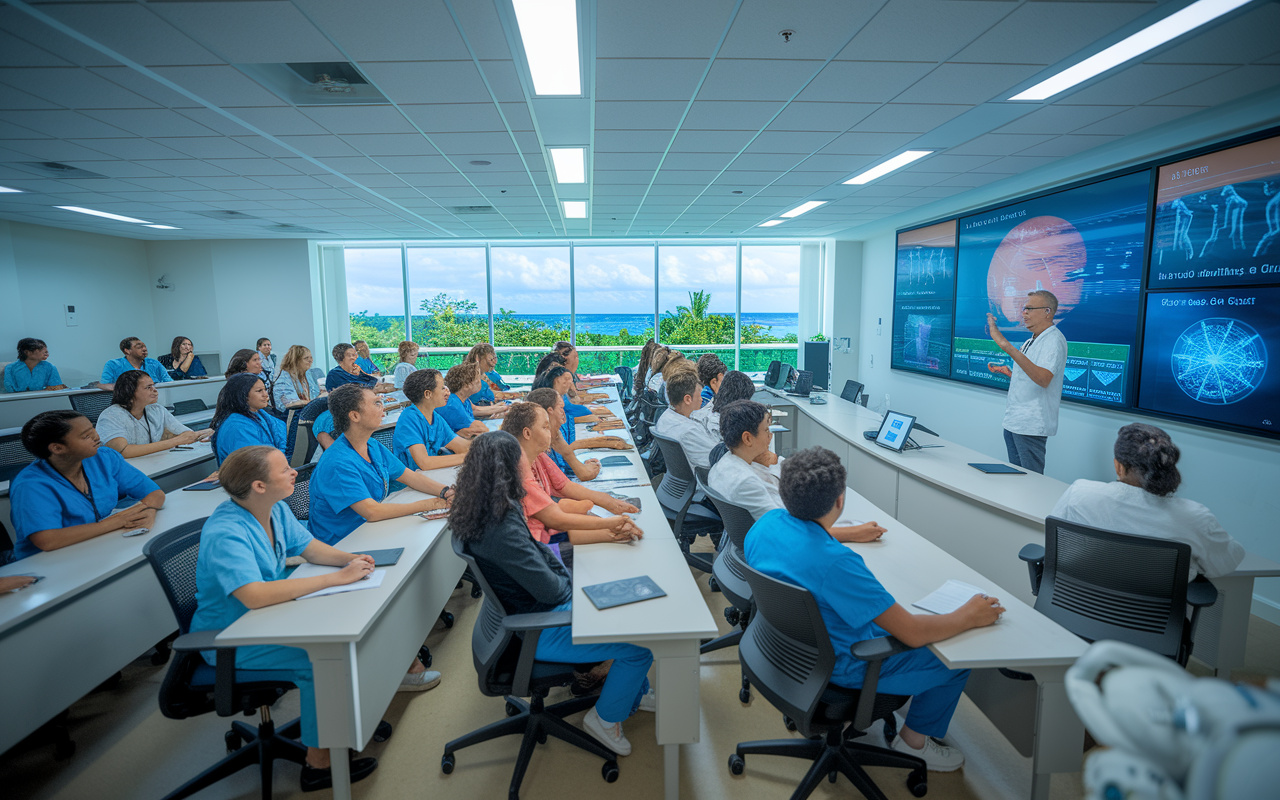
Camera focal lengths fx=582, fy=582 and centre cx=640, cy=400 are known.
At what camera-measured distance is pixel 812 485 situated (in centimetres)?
181

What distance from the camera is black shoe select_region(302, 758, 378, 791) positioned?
84.9 inches

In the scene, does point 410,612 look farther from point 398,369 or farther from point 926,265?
point 926,265

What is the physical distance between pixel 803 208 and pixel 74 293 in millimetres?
10546

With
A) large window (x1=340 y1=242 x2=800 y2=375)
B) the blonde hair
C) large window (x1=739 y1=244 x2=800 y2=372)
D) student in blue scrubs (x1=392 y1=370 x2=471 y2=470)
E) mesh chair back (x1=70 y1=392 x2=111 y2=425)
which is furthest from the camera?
large window (x1=739 y1=244 x2=800 y2=372)

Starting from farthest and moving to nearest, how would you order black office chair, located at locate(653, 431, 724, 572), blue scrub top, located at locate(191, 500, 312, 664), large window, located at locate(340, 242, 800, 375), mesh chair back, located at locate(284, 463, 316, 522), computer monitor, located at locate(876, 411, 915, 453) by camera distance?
large window, located at locate(340, 242, 800, 375), computer monitor, located at locate(876, 411, 915, 453), black office chair, located at locate(653, 431, 724, 572), mesh chair back, located at locate(284, 463, 316, 522), blue scrub top, located at locate(191, 500, 312, 664)

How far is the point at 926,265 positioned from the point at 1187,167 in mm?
3424

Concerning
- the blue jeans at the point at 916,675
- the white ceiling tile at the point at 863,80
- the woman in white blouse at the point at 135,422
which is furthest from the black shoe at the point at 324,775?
the white ceiling tile at the point at 863,80

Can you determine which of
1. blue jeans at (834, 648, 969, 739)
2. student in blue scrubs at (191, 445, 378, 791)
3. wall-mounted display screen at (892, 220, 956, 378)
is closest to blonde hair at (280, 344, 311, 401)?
student in blue scrubs at (191, 445, 378, 791)

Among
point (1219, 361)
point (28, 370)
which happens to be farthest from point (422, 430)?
point (28, 370)

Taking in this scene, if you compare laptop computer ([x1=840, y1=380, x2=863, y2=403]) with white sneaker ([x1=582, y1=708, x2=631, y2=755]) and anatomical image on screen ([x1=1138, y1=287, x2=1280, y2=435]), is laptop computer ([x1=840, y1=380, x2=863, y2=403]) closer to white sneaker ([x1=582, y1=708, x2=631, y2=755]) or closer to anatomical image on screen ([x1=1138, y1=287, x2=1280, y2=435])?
anatomical image on screen ([x1=1138, y1=287, x2=1280, y2=435])

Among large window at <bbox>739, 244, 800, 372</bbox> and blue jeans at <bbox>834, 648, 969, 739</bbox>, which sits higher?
large window at <bbox>739, 244, 800, 372</bbox>

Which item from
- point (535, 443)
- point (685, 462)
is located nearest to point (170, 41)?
point (535, 443)

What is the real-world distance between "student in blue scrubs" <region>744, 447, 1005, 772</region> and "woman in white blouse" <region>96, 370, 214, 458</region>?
4356 mm

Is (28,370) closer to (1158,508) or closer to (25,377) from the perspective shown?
(25,377)
